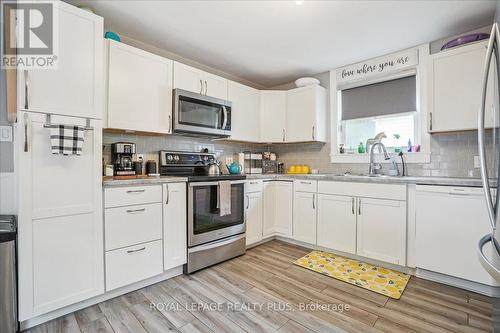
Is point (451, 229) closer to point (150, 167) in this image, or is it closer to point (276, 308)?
point (276, 308)

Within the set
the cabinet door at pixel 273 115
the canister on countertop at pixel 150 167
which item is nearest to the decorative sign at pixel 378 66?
the cabinet door at pixel 273 115

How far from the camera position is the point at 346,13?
2150 millimetres

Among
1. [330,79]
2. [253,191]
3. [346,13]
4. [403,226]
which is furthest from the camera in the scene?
[330,79]

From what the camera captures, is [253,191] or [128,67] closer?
[128,67]

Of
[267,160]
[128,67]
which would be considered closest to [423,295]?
[267,160]

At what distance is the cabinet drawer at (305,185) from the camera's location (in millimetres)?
2946

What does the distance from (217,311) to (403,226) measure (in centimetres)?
187

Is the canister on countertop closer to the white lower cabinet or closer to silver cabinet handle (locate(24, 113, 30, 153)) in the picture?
silver cabinet handle (locate(24, 113, 30, 153))

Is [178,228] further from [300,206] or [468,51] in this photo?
[468,51]

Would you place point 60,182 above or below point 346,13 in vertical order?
below

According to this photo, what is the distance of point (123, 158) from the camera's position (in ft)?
7.63

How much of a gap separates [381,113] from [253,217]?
2.10 m

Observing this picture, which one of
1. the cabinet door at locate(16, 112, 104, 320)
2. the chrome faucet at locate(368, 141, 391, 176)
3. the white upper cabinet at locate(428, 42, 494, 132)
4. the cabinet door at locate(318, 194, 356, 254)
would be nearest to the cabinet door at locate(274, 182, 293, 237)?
the cabinet door at locate(318, 194, 356, 254)

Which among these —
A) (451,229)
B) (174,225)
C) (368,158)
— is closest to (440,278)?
(451,229)
